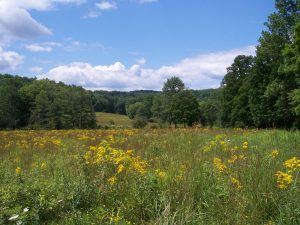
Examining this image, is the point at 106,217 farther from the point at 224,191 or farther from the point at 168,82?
the point at 168,82

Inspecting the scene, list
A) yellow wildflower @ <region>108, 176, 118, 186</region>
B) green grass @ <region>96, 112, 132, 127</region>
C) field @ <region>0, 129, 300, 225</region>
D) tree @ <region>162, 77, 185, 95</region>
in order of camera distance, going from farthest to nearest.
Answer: tree @ <region>162, 77, 185, 95</region>, green grass @ <region>96, 112, 132, 127</region>, yellow wildflower @ <region>108, 176, 118, 186</region>, field @ <region>0, 129, 300, 225</region>

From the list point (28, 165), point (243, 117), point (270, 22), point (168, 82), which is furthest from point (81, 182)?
point (168, 82)

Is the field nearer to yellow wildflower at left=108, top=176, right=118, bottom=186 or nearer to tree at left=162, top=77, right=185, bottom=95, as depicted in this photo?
yellow wildflower at left=108, top=176, right=118, bottom=186

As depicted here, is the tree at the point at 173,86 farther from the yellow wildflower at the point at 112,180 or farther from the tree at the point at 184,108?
the yellow wildflower at the point at 112,180

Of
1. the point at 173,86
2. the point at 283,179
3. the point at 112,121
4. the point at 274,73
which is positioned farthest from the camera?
the point at 173,86

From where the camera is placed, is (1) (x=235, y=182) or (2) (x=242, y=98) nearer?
(1) (x=235, y=182)

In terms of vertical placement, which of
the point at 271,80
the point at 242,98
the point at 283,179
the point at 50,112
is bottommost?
the point at 50,112

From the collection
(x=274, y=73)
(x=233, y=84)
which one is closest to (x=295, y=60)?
(x=274, y=73)

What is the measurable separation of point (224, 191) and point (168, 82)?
8823 centimetres

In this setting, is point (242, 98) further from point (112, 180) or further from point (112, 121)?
point (112, 180)

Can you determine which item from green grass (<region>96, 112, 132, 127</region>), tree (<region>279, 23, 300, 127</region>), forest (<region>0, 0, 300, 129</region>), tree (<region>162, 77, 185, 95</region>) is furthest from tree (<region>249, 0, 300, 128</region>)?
tree (<region>162, 77, 185, 95</region>)

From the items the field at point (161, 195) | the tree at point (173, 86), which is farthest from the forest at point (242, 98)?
the field at point (161, 195)

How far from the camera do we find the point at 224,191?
4.69 m

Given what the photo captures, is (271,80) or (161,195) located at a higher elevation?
(271,80)
